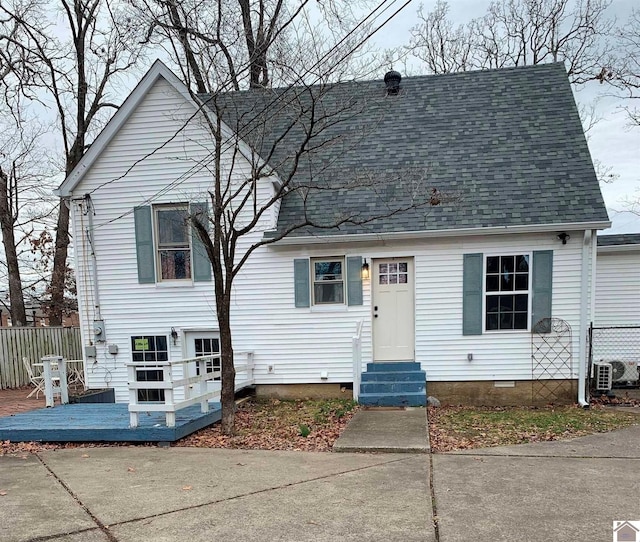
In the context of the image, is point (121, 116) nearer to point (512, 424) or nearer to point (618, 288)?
point (512, 424)

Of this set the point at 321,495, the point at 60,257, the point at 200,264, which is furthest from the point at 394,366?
the point at 60,257

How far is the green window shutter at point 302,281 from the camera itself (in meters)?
8.16

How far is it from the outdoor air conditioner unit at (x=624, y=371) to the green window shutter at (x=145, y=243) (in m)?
9.66

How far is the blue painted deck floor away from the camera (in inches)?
218

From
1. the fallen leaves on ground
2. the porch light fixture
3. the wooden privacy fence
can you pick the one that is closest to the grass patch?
the fallen leaves on ground

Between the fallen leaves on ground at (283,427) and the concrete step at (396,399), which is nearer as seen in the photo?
the fallen leaves on ground at (283,427)

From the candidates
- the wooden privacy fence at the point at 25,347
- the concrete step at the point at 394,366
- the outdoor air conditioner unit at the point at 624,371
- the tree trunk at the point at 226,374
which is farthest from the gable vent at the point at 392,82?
the wooden privacy fence at the point at 25,347

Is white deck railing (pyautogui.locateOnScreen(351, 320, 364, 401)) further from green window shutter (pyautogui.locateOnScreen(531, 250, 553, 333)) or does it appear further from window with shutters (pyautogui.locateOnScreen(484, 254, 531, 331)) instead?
green window shutter (pyautogui.locateOnScreen(531, 250, 553, 333))

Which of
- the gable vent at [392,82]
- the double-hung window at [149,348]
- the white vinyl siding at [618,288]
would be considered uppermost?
the gable vent at [392,82]

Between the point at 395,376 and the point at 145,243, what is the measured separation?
5.53 metres

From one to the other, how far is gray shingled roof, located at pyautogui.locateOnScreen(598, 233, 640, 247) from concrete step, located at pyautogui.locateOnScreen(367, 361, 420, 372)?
525 cm

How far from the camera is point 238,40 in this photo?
7.31m

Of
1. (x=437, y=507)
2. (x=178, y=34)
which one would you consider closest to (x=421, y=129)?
(x=178, y=34)

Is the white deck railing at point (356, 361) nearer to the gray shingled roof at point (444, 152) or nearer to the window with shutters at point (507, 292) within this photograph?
the gray shingled roof at point (444, 152)
